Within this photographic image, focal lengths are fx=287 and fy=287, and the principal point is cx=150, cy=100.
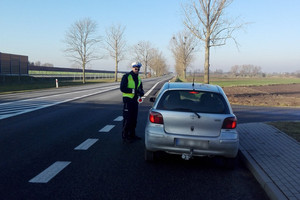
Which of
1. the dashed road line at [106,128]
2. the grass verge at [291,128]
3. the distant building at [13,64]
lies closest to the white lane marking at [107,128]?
the dashed road line at [106,128]

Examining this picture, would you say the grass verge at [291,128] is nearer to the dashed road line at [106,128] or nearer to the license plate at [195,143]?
the license plate at [195,143]

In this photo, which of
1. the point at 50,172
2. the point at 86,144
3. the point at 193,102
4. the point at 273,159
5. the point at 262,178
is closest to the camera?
the point at 262,178

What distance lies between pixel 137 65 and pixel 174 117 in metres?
2.35

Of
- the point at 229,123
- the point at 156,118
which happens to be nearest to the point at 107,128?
the point at 156,118

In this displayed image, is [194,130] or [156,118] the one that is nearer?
[194,130]

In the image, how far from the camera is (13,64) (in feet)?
128

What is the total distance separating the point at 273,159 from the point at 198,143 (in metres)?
1.71

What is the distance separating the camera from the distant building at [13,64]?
36.6 metres

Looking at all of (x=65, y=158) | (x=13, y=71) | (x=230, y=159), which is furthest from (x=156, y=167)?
(x=13, y=71)

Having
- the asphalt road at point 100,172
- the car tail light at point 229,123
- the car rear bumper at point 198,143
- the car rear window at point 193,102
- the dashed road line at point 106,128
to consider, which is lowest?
the asphalt road at point 100,172

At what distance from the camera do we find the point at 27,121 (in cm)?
941

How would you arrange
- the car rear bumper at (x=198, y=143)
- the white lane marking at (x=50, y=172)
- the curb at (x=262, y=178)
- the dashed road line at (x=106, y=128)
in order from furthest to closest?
the dashed road line at (x=106, y=128) → the car rear bumper at (x=198, y=143) → the white lane marking at (x=50, y=172) → the curb at (x=262, y=178)

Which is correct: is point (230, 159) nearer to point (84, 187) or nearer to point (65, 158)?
point (84, 187)

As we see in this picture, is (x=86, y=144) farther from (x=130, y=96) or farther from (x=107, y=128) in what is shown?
(x=107, y=128)
